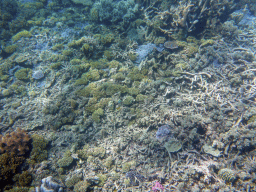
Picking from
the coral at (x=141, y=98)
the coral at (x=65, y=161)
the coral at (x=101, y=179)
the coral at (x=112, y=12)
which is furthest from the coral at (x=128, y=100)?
the coral at (x=112, y=12)

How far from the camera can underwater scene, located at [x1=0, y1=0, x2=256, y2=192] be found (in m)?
4.00

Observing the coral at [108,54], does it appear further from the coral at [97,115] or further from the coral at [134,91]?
the coral at [97,115]

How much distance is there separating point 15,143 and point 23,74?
4221mm

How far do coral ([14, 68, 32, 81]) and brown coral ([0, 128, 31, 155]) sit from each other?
3.61 metres

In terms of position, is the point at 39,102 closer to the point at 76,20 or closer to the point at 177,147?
the point at 177,147

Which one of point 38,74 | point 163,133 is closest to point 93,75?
point 38,74

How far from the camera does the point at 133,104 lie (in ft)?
18.3

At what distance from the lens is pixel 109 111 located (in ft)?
18.2

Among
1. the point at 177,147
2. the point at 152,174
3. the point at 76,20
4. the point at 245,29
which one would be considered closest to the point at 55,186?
the point at 152,174

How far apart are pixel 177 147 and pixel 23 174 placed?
5078 millimetres

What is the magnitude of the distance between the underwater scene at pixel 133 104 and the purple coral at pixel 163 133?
34mm

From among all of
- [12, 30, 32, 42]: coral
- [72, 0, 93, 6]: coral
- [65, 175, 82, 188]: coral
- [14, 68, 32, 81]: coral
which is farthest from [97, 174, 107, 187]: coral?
[72, 0, 93, 6]: coral

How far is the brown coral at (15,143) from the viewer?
465 cm

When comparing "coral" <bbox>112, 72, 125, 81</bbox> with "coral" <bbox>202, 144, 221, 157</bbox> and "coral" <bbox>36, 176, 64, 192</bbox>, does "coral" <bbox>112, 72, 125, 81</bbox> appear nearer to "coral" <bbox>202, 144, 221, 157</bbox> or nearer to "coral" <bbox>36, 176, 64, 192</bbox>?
"coral" <bbox>202, 144, 221, 157</bbox>
